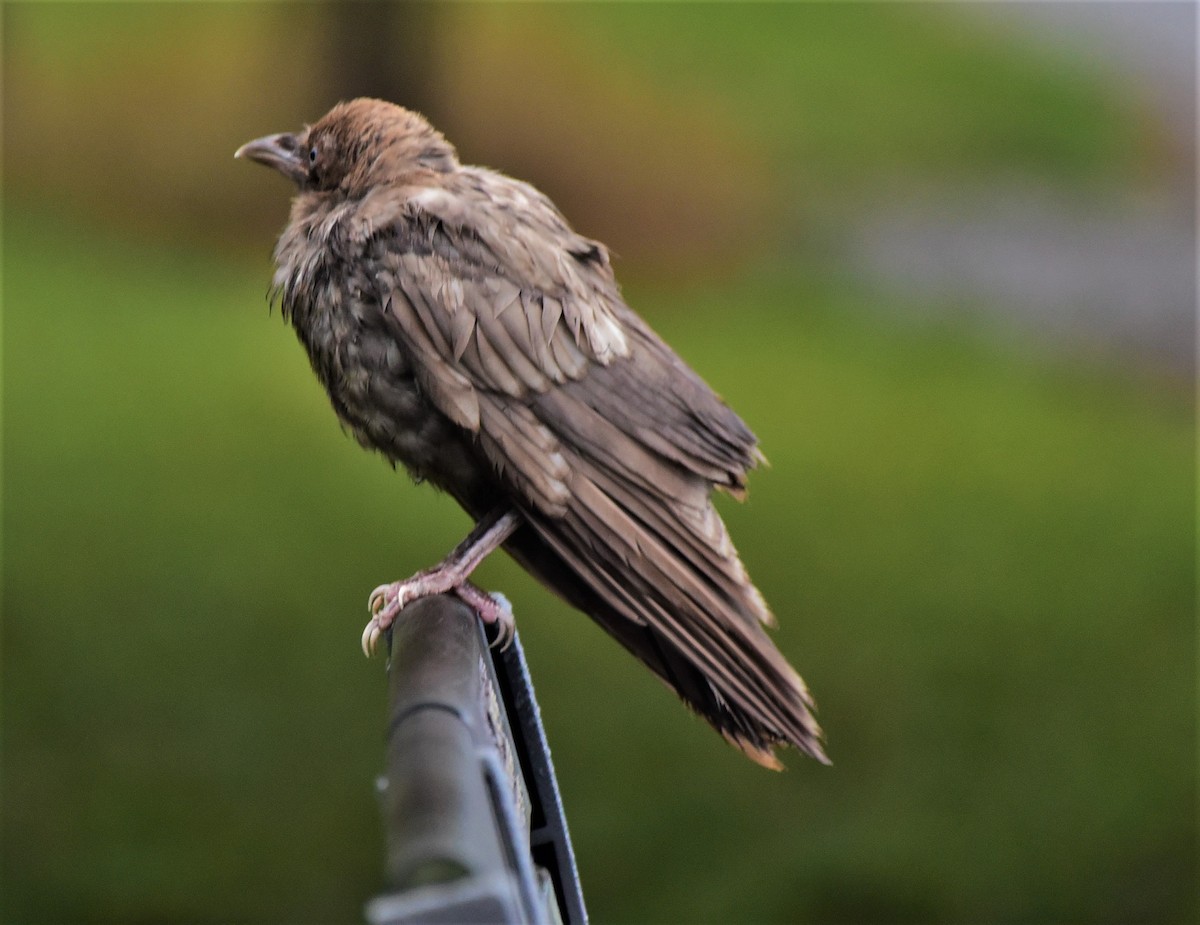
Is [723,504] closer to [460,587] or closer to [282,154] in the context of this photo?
[282,154]

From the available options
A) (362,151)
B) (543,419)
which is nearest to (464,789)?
(543,419)

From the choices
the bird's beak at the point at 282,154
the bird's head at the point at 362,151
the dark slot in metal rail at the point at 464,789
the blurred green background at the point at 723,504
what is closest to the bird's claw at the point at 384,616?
the dark slot in metal rail at the point at 464,789

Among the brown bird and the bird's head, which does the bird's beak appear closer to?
the bird's head

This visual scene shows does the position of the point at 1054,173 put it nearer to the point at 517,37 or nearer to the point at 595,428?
the point at 517,37

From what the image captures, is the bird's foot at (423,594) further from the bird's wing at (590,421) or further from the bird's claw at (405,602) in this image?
the bird's wing at (590,421)

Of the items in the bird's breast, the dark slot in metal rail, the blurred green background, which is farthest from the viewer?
the blurred green background

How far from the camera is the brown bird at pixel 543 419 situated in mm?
3078

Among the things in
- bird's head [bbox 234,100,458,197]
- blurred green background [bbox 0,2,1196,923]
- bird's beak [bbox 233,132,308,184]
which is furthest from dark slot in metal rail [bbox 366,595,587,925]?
blurred green background [bbox 0,2,1196,923]

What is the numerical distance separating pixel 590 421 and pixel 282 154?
4.05 ft

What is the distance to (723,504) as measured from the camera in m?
6.65

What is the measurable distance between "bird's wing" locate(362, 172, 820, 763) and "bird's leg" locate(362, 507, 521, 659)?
160mm

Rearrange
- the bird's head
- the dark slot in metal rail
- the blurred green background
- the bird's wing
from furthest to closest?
the blurred green background
the bird's head
the bird's wing
the dark slot in metal rail

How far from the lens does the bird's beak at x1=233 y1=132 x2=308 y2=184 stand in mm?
3902

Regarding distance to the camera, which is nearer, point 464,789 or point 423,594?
point 464,789
